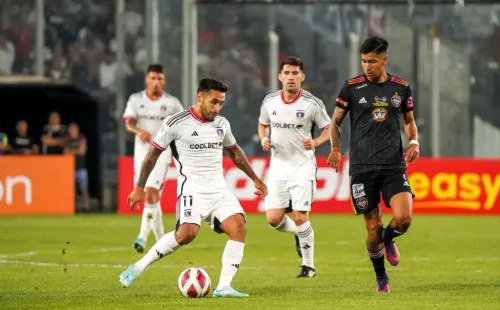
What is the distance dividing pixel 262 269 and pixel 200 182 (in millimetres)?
3020

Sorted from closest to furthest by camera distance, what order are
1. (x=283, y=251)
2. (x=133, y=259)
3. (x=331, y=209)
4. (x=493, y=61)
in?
(x=133, y=259) → (x=283, y=251) → (x=331, y=209) → (x=493, y=61)

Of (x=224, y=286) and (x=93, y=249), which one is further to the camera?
(x=93, y=249)

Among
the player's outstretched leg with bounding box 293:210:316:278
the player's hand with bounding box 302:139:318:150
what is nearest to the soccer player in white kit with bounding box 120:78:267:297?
the player's outstretched leg with bounding box 293:210:316:278

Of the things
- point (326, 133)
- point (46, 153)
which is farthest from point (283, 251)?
point (46, 153)

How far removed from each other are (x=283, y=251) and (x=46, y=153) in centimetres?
1171

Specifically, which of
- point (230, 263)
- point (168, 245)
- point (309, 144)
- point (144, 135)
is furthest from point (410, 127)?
point (144, 135)

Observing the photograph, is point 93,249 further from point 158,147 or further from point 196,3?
point 196,3

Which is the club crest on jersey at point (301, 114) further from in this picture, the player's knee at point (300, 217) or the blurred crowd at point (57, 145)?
the blurred crowd at point (57, 145)

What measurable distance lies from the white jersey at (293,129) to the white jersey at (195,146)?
2.67 metres

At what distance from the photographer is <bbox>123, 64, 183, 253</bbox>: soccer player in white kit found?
17234 millimetres

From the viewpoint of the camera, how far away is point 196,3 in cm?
2905

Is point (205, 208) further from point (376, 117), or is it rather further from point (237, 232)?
point (376, 117)

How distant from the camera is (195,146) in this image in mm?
11727

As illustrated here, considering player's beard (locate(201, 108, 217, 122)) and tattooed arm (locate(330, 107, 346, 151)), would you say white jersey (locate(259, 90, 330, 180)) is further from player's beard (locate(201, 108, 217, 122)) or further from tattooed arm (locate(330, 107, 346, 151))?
player's beard (locate(201, 108, 217, 122))
